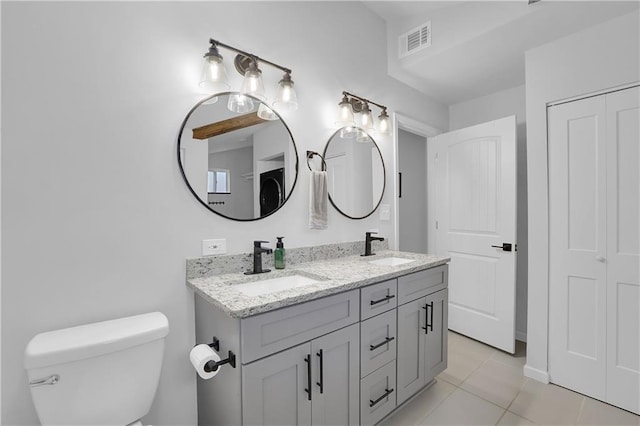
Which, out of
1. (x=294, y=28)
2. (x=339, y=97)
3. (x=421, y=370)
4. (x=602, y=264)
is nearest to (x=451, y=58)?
(x=339, y=97)

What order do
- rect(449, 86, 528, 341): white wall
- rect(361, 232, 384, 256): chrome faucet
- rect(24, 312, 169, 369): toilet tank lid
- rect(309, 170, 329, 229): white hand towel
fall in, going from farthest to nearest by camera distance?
rect(449, 86, 528, 341): white wall
rect(361, 232, 384, 256): chrome faucet
rect(309, 170, 329, 229): white hand towel
rect(24, 312, 169, 369): toilet tank lid

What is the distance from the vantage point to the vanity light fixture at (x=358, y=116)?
2113 mm

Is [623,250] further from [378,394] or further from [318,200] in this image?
[318,200]

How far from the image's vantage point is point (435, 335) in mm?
2000

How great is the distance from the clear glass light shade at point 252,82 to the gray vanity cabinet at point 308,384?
1.33 meters

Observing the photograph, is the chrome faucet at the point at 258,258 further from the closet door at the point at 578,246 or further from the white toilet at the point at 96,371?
the closet door at the point at 578,246

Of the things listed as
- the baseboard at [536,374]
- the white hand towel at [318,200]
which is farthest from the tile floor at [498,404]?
the white hand towel at [318,200]

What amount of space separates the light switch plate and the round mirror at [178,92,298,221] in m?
0.15

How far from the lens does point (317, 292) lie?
1.25 metres

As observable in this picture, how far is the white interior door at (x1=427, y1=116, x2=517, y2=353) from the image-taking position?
2547mm

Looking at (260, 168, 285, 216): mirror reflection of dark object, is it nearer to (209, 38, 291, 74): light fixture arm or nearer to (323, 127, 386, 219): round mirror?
(323, 127, 386, 219): round mirror

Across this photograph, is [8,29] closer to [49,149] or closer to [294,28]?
[49,149]

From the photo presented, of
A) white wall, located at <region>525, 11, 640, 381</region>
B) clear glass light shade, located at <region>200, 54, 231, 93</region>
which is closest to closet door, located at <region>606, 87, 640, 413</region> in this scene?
white wall, located at <region>525, 11, 640, 381</region>

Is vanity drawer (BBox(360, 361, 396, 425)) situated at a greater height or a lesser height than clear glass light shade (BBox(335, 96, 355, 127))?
lesser
